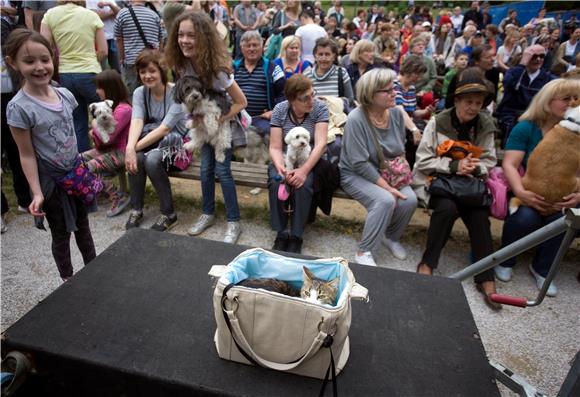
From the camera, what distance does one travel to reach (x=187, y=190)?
14.0ft

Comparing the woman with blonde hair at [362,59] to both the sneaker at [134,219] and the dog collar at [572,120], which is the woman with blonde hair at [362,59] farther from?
the sneaker at [134,219]

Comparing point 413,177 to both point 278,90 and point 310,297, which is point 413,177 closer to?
point 278,90

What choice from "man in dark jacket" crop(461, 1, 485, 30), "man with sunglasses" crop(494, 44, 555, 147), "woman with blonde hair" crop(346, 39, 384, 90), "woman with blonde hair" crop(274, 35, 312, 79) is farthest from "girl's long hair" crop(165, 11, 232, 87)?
"man in dark jacket" crop(461, 1, 485, 30)

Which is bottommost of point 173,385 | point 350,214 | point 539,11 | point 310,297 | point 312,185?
point 350,214

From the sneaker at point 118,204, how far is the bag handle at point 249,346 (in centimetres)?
286

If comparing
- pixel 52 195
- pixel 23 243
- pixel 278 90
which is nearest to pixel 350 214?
pixel 278 90

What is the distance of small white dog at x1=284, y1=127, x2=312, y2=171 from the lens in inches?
123

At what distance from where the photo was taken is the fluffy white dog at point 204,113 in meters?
2.97

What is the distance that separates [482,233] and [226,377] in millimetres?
2404

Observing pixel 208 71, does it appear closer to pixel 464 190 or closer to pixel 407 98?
pixel 464 190

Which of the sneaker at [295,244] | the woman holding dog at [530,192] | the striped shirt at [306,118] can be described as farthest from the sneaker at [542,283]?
the striped shirt at [306,118]

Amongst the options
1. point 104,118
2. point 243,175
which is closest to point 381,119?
point 243,175

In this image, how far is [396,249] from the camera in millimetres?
3275

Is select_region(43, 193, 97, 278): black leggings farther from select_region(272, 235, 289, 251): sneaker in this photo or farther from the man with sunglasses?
the man with sunglasses
